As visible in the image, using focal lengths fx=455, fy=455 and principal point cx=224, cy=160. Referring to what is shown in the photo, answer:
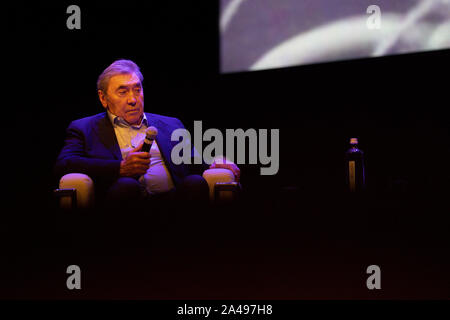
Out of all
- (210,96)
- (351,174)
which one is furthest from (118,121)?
(351,174)

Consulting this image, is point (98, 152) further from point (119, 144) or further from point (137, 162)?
point (137, 162)

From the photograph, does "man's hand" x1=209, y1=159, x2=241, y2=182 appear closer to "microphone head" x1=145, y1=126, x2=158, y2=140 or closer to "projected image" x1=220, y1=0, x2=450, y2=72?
"microphone head" x1=145, y1=126, x2=158, y2=140

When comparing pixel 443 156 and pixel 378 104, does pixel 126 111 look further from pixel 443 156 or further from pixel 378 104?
pixel 443 156

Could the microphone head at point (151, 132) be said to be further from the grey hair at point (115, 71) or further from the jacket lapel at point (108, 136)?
the grey hair at point (115, 71)

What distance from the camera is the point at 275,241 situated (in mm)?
1729

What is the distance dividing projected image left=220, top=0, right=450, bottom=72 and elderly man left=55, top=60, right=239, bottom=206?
0.95m

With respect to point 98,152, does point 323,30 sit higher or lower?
higher

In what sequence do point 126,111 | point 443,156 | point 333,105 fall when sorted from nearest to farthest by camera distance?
1. point 126,111
2. point 443,156
3. point 333,105

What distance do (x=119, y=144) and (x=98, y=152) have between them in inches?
5.2

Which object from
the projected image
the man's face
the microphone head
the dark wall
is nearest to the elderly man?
the man's face

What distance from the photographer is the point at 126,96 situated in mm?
2291

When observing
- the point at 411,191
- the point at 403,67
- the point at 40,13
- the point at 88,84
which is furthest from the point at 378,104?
the point at 40,13

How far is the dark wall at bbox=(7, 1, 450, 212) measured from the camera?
268cm

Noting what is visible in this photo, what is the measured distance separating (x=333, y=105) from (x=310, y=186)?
55 cm
